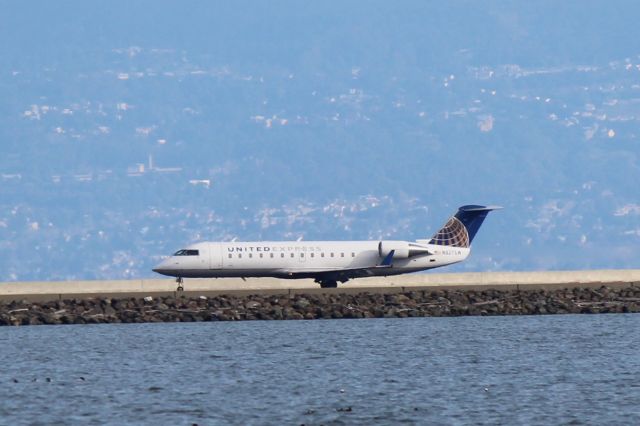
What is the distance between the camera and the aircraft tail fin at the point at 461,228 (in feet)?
253

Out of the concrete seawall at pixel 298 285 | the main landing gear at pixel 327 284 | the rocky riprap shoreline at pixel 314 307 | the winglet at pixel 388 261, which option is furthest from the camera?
the main landing gear at pixel 327 284

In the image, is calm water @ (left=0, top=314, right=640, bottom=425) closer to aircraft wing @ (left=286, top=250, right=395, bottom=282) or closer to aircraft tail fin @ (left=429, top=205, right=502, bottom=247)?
aircraft wing @ (left=286, top=250, right=395, bottom=282)

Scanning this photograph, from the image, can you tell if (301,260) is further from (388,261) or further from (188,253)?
(188,253)

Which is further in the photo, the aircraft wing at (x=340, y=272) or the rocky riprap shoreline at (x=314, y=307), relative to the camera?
the aircraft wing at (x=340, y=272)

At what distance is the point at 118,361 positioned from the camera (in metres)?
43.5

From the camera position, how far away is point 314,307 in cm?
5934

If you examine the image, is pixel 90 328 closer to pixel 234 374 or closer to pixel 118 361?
pixel 118 361

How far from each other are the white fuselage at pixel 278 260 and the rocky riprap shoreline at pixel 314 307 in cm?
885

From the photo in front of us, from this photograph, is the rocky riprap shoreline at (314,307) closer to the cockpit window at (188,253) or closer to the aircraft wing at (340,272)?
the aircraft wing at (340,272)

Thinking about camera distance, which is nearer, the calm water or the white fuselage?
the calm water

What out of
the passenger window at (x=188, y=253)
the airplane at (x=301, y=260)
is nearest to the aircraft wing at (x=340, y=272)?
the airplane at (x=301, y=260)

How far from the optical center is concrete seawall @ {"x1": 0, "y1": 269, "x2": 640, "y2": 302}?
6378cm

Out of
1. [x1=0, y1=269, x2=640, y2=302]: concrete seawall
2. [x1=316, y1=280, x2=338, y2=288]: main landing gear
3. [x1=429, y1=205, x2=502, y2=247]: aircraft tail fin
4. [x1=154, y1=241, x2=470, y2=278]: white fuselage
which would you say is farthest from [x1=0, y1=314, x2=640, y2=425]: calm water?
[x1=429, y1=205, x2=502, y2=247]: aircraft tail fin

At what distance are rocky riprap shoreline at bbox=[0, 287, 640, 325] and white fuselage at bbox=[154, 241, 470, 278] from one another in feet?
29.0
